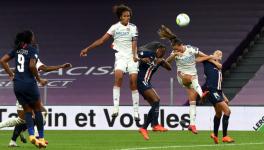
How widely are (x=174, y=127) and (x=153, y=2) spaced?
8289mm

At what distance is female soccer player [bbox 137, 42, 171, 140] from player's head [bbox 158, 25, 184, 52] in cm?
33

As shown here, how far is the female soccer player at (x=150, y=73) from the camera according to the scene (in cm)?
1608

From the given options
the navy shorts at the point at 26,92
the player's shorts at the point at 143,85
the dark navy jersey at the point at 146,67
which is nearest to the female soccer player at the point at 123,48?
the player's shorts at the point at 143,85

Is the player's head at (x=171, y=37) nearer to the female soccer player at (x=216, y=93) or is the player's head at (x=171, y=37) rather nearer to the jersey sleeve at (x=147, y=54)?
the jersey sleeve at (x=147, y=54)

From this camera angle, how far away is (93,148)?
13.6 meters

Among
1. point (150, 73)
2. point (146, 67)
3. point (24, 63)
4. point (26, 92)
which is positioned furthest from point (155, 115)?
point (24, 63)

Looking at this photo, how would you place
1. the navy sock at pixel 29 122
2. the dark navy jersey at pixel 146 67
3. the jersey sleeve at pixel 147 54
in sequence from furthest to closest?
the jersey sleeve at pixel 147 54
the dark navy jersey at pixel 146 67
the navy sock at pixel 29 122

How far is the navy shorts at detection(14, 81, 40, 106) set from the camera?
41.3ft

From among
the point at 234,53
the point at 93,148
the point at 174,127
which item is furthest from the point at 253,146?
the point at 234,53

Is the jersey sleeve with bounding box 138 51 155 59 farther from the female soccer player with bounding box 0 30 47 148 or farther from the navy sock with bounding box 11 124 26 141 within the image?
the female soccer player with bounding box 0 30 47 148

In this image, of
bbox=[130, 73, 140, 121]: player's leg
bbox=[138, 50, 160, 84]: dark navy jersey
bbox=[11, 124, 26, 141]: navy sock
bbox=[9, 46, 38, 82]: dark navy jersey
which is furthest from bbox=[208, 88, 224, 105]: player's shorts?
bbox=[9, 46, 38, 82]: dark navy jersey

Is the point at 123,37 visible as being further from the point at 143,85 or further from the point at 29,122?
the point at 29,122

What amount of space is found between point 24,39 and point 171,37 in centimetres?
415

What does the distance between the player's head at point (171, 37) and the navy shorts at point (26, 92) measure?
146 inches
